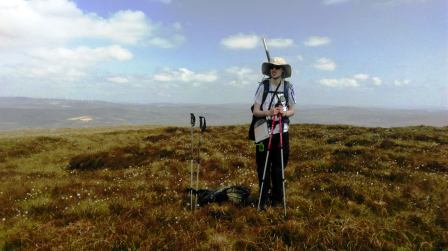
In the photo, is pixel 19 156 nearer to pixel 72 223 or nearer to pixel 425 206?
pixel 72 223

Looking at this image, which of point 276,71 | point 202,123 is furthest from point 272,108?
point 202,123

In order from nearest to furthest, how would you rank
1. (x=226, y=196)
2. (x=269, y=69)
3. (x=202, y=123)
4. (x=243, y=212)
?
(x=243, y=212)
(x=269, y=69)
(x=202, y=123)
(x=226, y=196)

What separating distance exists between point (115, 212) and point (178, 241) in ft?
9.46

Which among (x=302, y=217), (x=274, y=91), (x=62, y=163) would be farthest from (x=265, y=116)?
(x=62, y=163)

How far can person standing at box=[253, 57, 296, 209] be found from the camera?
381 inches

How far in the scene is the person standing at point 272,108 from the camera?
31.8 feet

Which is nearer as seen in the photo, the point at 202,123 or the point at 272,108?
the point at 272,108

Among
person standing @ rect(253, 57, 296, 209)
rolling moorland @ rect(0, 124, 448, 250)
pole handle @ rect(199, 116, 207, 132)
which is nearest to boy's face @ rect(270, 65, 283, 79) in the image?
person standing @ rect(253, 57, 296, 209)

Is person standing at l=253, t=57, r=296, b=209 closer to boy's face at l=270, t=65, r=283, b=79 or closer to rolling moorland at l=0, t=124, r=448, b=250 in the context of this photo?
boy's face at l=270, t=65, r=283, b=79

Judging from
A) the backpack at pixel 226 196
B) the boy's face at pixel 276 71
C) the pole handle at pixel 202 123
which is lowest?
the backpack at pixel 226 196

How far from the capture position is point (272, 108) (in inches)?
378

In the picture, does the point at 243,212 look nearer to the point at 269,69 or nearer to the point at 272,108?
the point at 272,108

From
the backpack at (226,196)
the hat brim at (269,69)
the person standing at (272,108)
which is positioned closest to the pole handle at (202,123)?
the person standing at (272,108)

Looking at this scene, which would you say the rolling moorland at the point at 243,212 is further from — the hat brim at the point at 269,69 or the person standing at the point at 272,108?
the hat brim at the point at 269,69
